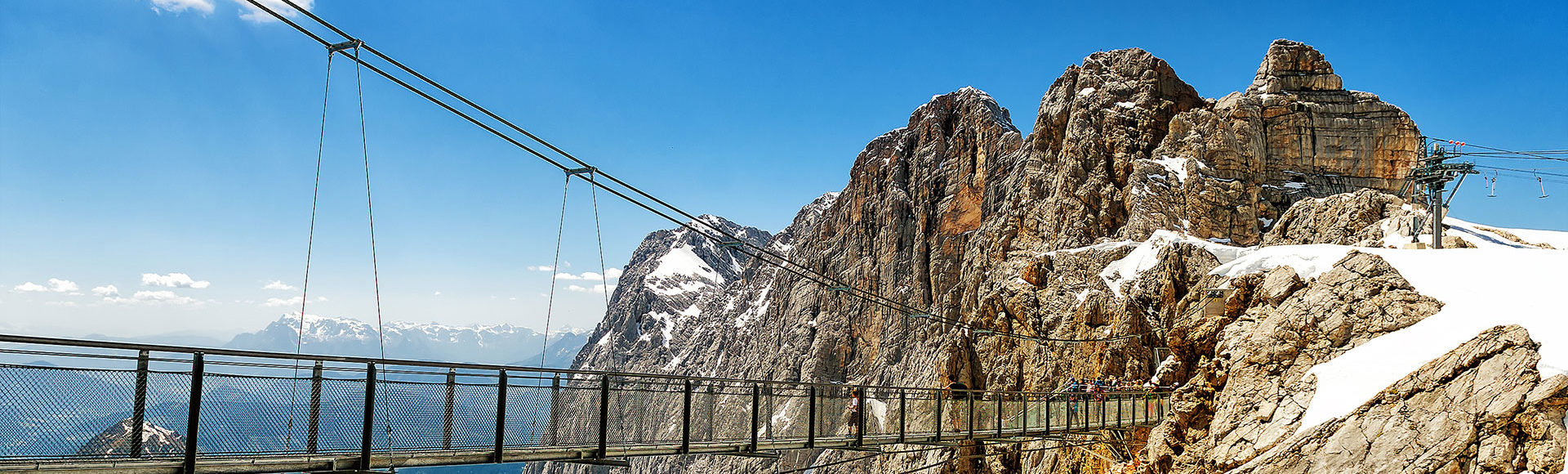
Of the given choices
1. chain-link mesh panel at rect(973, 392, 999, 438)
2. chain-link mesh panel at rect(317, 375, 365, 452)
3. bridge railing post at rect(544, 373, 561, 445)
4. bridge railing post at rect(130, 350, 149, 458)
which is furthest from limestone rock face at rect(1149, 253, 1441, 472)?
bridge railing post at rect(130, 350, 149, 458)

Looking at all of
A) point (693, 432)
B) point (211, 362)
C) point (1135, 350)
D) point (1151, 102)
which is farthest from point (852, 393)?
point (1151, 102)

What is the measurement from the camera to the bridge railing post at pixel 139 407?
9.34m

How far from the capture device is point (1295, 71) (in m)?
47.7

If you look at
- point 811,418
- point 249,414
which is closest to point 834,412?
point 811,418

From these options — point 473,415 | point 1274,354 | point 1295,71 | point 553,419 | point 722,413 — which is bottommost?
point 722,413

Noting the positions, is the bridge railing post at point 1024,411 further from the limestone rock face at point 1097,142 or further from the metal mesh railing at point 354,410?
the limestone rock face at point 1097,142

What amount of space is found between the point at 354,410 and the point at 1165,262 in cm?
3135

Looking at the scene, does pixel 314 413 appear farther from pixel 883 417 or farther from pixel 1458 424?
pixel 1458 424

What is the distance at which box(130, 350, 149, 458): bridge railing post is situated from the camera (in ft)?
30.6

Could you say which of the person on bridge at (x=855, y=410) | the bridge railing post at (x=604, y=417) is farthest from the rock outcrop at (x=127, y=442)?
the person on bridge at (x=855, y=410)

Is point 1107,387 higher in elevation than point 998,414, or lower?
higher

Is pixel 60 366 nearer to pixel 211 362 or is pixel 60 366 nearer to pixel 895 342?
pixel 211 362

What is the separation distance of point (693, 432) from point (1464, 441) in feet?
44.0

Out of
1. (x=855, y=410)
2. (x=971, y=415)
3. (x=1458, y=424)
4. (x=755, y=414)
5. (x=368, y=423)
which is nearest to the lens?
(x=368, y=423)
